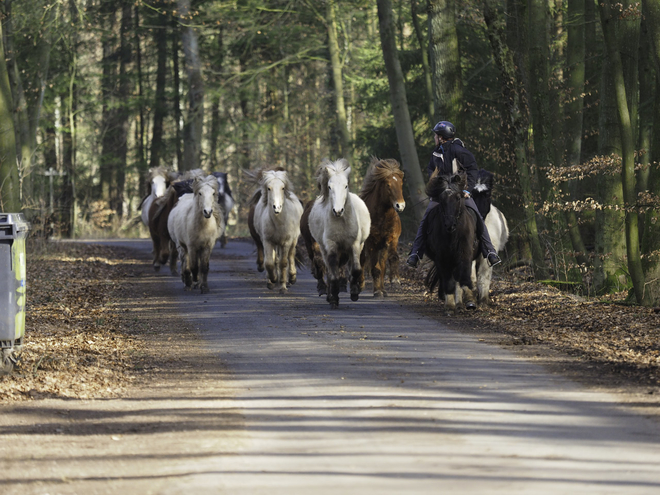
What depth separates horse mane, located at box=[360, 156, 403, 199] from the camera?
15203 millimetres

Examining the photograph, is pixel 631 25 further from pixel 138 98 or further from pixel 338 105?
pixel 138 98

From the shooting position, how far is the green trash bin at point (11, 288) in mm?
8219

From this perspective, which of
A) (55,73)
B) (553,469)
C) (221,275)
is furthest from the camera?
(55,73)

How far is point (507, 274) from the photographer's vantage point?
60.6 ft

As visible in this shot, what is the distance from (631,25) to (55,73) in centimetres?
3132

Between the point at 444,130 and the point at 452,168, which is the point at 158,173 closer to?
the point at 444,130

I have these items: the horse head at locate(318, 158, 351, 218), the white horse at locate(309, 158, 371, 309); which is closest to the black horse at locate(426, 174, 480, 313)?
the horse head at locate(318, 158, 351, 218)

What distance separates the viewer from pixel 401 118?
21578 millimetres

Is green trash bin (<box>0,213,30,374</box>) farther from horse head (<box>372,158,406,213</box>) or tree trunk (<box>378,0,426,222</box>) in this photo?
tree trunk (<box>378,0,426,222</box>)

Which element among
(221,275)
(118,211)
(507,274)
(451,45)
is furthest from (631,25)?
(118,211)

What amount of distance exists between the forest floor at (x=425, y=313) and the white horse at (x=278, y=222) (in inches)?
91.9

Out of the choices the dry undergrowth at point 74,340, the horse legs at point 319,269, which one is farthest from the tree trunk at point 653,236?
the dry undergrowth at point 74,340

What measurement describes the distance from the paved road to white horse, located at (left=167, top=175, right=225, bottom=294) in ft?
23.2

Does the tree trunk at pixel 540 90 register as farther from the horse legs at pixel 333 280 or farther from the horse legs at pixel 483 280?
the horse legs at pixel 333 280
